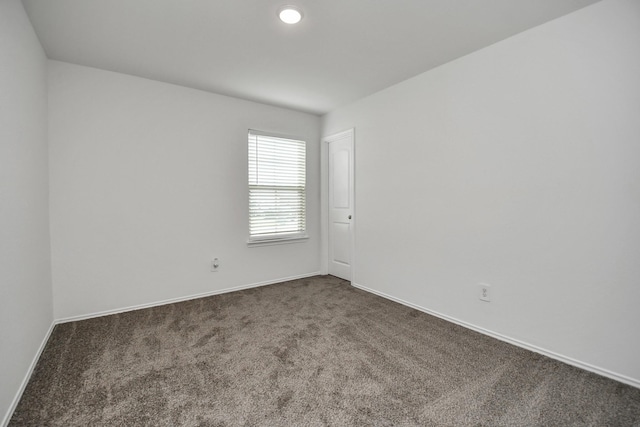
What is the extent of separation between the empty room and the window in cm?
13

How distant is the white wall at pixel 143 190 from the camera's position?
2.91 m

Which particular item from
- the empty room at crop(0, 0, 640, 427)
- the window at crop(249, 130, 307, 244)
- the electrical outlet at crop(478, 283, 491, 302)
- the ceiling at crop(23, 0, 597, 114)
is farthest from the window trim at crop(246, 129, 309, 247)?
the electrical outlet at crop(478, 283, 491, 302)

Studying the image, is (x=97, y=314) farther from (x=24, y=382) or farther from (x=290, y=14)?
(x=290, y=14)

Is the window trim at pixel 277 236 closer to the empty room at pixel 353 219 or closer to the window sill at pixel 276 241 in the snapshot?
the window sill at pixel 276 241

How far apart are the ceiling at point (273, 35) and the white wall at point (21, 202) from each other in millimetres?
333

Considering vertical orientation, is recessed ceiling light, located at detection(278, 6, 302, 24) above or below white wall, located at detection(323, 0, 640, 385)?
above

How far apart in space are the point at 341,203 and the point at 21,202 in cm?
333

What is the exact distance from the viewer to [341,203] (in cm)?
437

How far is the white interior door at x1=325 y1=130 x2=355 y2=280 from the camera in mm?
4180

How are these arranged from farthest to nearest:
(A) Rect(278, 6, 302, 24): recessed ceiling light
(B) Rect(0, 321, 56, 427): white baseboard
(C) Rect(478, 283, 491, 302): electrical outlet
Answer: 1. (C) Rect(478, 283, 491, 302): electrical outlet
2. (A) Rect(278, 6, 302, 24): recessed ceiling light
3. (B) Rect(0, 321, 56, 427): white baseboard

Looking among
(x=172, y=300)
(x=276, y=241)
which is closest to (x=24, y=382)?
(x=172, y=300)

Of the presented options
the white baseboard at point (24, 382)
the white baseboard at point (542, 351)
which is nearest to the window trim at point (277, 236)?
the white baseboard at point (542, 351)

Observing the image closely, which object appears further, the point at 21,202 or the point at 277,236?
the point at 277,236

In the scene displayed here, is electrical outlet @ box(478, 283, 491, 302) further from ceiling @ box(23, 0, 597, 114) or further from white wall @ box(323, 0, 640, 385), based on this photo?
ceiling @ box(23, 0, 597, 114)
